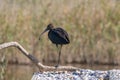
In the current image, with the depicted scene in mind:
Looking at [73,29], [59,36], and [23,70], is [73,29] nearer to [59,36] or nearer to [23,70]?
[23,70]

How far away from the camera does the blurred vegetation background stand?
16.7m

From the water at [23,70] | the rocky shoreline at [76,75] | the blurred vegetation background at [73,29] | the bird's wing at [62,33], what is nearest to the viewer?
the rocky shoreline at [76,75]

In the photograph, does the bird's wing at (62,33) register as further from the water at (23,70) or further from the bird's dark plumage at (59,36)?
the water at (23,70)

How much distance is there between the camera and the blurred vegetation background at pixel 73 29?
54.8 ft

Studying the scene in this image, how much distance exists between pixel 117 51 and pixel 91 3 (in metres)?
1.81

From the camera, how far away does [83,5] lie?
17.5m

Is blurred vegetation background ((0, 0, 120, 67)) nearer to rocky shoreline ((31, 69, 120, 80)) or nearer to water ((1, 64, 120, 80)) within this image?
water ((1, 64, 120, 80))

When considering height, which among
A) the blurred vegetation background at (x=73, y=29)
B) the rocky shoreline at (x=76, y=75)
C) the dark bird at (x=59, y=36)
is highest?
the blurred vegetation background at (x=73, y=29)

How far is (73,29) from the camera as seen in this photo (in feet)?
56.0

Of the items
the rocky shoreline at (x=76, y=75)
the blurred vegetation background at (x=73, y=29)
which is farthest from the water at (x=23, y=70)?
the rocky shoreline at (x=76, y=75)

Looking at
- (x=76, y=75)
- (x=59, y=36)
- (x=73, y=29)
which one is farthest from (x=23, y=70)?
(x=76, y=75)

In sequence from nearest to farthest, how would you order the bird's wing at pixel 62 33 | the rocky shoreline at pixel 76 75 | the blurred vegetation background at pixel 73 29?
the rocky shoreline at pixel 76 75 → the bird's wing at pixel 62 33 → the blurred vegetation background at pixel 73 29

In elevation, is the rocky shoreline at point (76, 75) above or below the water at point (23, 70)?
below

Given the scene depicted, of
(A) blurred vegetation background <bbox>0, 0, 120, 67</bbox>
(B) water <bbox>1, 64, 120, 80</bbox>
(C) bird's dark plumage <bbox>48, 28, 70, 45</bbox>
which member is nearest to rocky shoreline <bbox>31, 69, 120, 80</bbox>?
A: (C) bird's dark plumage <bbox>48, 28, 70, 45</bbox>
